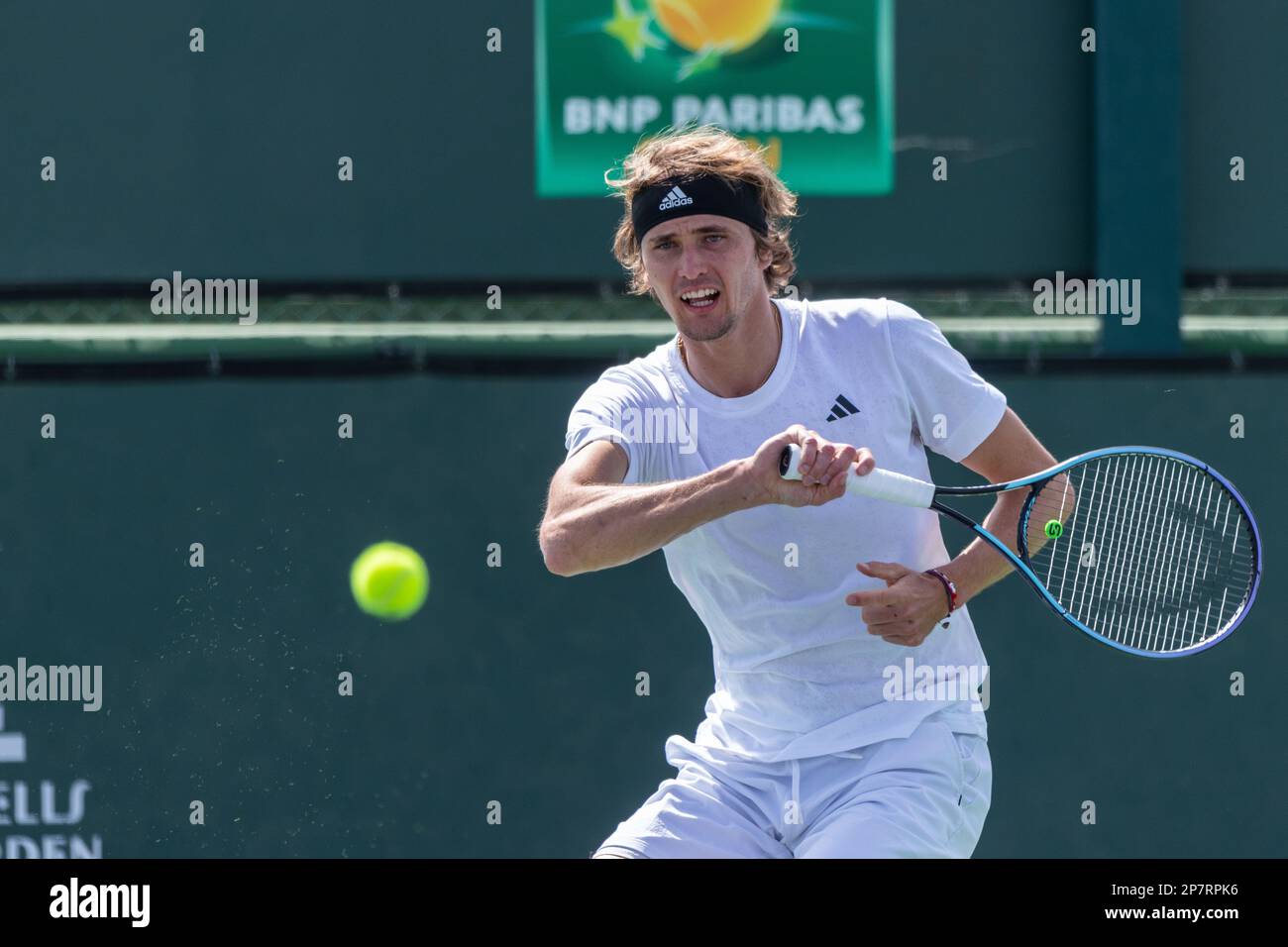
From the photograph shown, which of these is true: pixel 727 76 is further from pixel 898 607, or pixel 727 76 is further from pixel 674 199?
pixel 898 607

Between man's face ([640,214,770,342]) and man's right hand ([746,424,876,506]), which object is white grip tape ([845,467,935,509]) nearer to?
man's right hand ([746,424,876,506])

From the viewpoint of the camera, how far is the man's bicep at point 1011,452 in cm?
322

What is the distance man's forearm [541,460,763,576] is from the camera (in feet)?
9.09

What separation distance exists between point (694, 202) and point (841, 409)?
0.44 m

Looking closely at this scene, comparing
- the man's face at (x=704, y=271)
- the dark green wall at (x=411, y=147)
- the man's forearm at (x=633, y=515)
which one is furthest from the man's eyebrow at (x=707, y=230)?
the dark green wall at (x=411, y=147)

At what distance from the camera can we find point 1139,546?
151 inches

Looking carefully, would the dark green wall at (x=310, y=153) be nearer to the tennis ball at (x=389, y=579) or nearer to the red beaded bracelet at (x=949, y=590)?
the tennis ball at (x=389, y=579)

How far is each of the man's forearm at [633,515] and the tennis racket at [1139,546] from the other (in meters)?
0.56

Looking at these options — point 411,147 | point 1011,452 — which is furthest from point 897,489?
point 411,147

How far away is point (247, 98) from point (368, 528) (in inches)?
47.4

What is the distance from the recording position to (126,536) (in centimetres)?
484

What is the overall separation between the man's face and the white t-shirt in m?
0.11

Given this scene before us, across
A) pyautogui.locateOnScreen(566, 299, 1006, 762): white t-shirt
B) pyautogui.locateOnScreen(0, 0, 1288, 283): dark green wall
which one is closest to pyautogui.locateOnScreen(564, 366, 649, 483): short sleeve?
pyautogui.locateOnScreen(566, 299, 1006, 762): white t-shirt

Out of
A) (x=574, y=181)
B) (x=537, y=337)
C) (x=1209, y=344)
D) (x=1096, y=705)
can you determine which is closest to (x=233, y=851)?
(x=537, y=337)
